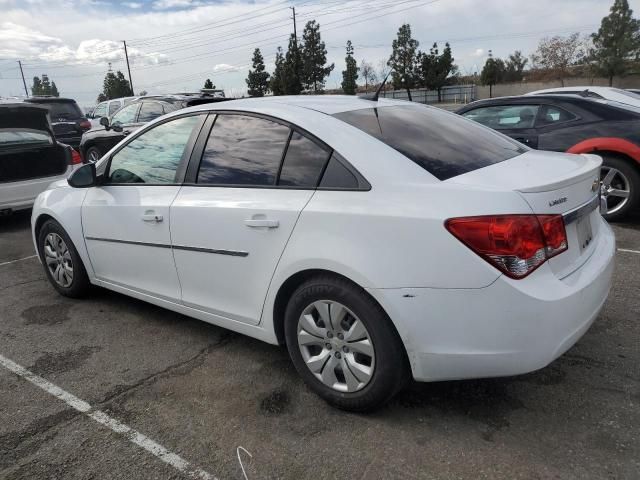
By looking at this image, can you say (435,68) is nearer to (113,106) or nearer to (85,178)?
(113,106)

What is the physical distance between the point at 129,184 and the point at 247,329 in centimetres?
144

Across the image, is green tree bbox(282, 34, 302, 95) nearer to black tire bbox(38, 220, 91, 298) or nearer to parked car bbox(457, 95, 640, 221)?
parked car bbox(457, 95, 640, 221)

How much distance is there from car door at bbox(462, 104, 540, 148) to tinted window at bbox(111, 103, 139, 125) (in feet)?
24.2

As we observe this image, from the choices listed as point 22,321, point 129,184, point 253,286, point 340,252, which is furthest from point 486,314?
point 22,321

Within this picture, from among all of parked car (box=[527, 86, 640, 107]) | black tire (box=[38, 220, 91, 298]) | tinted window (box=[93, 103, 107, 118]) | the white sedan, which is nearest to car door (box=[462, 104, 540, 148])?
parked car (box=[527, 86, 640, 107])

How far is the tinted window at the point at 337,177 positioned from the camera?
2.56m

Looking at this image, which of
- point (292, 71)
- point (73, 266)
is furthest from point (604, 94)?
point (292, 71)

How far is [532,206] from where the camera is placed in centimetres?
222

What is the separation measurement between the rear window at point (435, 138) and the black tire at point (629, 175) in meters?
3.27

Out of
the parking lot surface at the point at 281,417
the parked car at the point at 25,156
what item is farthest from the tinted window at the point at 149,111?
the parking lot surface at the point at 281,417

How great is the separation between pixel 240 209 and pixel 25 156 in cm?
591

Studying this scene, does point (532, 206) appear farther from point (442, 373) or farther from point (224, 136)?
point (224, 136)

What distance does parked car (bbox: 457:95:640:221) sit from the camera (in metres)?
5.80

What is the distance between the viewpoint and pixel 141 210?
348cm
